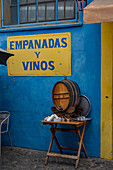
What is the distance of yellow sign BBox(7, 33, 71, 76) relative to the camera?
20.2ft

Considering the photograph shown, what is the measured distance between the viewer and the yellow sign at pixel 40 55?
6145 mm

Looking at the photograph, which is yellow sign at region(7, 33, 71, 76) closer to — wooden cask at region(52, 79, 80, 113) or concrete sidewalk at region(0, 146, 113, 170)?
wooden cask at region(52, 79, 80, 113)

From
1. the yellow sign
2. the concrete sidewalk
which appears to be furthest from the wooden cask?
the concrete sidewalk

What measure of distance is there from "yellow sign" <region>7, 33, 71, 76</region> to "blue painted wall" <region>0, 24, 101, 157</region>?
12cm

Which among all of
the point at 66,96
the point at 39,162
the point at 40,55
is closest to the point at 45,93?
the point at 40,55

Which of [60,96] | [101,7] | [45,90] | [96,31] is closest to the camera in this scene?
[101,7]

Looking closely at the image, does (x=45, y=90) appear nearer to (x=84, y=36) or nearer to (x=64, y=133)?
(x=64, y=133)

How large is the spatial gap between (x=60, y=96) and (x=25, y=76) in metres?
1.41

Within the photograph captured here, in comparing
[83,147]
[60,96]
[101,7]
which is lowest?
[83,147]

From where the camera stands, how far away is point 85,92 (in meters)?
5.98

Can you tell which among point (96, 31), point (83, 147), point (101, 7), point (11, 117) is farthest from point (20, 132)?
point (101, 7)

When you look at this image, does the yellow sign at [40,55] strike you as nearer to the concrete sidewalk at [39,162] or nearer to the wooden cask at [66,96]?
the wooden cask at [66,96]

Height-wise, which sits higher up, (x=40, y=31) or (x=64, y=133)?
(x=40, y=31)

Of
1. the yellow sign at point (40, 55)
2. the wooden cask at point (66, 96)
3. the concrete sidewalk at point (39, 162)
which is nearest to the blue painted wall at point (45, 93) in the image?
the yellow sign at point (40, 55)
